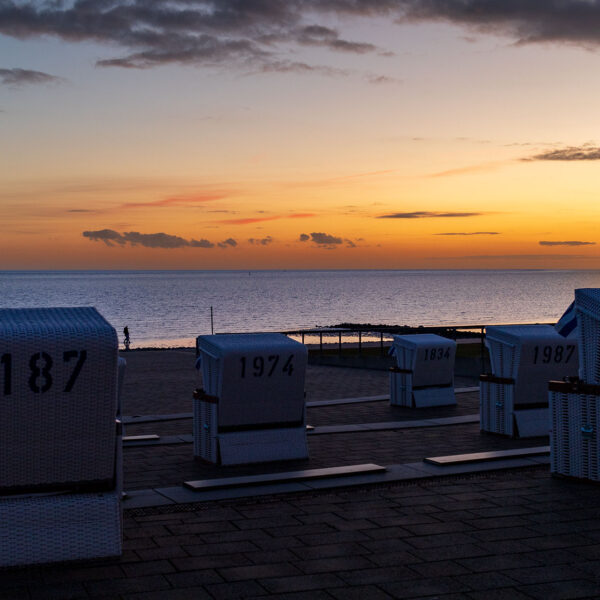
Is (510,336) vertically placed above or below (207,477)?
above

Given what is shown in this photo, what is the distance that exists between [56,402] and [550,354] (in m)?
8.50

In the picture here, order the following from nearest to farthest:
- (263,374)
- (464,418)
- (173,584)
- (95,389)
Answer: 1. (173,584)
2. (95,389)
3. (263,374)
4. (464,418)

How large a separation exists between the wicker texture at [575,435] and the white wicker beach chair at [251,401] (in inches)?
124

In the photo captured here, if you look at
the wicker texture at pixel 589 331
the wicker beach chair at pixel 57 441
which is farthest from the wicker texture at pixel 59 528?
the wicker texture at pixel 589 331

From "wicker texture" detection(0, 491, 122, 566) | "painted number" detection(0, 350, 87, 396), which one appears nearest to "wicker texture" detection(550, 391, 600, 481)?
"wicker texture" detection(0, 491, 122, 566)

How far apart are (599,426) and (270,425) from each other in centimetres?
407

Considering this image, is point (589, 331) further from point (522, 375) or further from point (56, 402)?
point (56, 402)

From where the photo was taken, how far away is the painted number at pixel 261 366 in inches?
420

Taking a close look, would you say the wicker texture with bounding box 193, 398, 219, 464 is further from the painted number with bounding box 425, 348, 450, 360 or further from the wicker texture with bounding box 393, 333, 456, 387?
the painted number with bounding box 425, 348, 450, 360

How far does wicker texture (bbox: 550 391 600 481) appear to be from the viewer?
925 centimetres

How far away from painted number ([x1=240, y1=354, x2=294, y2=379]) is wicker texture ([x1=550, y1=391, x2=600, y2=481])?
3309 millimetres

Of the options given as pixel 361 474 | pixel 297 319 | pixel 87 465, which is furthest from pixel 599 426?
pixel 297 319

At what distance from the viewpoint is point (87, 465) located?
22.2ft

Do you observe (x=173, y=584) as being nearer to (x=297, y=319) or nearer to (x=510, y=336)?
(x=510, y=336)
